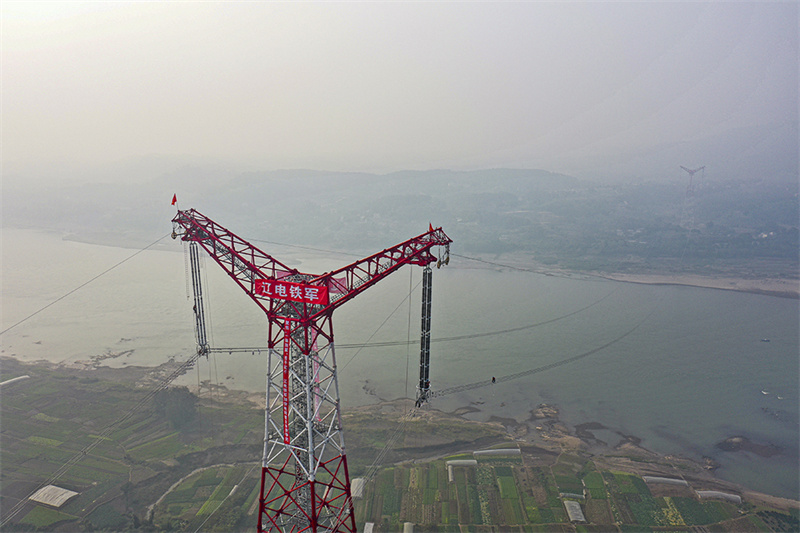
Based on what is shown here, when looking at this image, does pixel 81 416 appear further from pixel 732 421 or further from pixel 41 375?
pixel 732 421

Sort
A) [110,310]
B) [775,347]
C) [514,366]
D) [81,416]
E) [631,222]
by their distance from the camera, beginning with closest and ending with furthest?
[81,416] → [514,366] → [775,347] → [110,310] → [631,222]

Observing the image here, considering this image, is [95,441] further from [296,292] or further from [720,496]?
[720,496]

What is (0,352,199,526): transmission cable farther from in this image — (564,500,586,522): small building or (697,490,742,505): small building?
(697,490,742,505): small building

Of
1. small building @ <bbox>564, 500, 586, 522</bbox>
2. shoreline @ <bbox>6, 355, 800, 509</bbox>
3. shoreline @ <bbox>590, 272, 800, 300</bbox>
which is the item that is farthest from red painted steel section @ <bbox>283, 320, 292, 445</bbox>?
shoreline @ <bbox>590, 272, 800, 300</bbox>

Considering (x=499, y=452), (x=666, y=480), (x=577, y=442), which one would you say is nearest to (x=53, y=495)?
(x=499, y=452)

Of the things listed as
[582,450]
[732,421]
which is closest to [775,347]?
[732,421]
